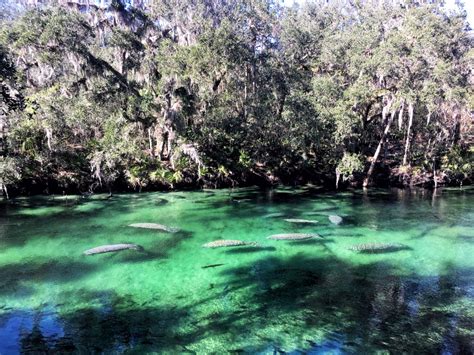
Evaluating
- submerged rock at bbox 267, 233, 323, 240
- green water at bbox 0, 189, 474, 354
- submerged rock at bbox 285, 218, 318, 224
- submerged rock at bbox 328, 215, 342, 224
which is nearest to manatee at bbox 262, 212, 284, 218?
green water at bbox 0, 189, 474, 354

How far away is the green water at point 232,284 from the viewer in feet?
25.0

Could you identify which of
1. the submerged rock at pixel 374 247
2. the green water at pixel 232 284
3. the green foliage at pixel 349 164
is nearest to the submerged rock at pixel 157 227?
the green water at pixel 232 284

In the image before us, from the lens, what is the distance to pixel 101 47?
2809cm

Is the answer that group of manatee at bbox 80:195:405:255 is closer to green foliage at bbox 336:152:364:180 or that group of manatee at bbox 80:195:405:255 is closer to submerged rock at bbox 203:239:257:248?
submerged rock at bbox 203:239:257:248

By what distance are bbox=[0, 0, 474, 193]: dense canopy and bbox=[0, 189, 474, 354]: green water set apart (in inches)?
194

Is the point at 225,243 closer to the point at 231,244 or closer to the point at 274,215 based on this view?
the point at 231,244

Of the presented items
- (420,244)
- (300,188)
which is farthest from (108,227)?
(300,188)

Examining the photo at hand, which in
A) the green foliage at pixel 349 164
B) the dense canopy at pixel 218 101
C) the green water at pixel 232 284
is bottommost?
the green water at pixel 232 284

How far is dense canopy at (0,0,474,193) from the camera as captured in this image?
2127 cm

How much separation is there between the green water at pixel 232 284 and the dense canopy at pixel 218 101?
4922 millimetres

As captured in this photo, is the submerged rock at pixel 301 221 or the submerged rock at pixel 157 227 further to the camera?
the submerged rock at pixel 301 221

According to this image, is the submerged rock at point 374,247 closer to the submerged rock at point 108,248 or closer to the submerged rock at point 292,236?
the submerged rock at point 292,236

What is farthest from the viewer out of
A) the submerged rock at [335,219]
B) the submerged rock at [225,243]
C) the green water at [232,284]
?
the submerged rock at [335,219]

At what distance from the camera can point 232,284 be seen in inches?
408
